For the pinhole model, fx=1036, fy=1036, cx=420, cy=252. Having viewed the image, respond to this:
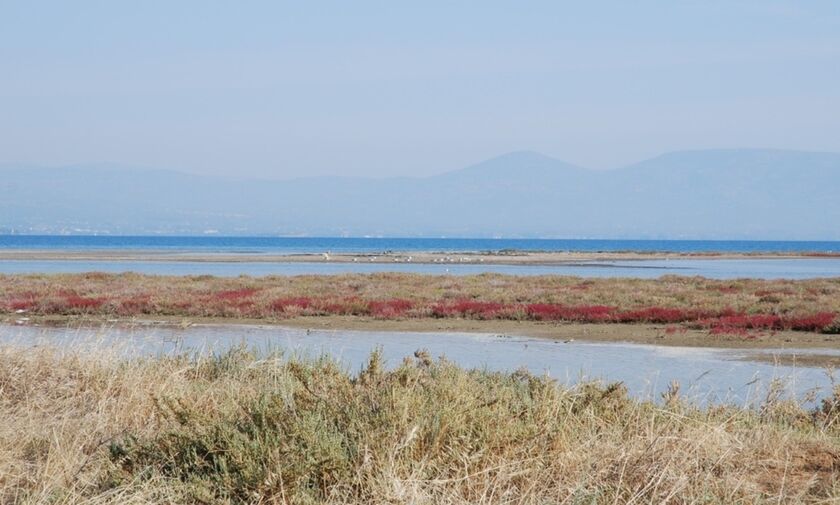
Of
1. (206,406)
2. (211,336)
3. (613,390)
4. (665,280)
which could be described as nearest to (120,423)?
(206,406)

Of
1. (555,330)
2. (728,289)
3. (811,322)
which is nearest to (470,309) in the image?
(555,330)

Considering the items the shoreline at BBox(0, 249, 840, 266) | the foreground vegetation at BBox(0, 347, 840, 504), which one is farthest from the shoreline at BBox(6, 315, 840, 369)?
the shoreline at BBox(0, 249, 840, 266)

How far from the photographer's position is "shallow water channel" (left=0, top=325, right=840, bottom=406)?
49.7ft

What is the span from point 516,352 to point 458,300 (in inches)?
460

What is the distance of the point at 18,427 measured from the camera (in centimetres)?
783

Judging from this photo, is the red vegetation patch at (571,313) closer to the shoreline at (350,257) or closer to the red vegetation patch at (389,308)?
the red vegetation patch at (389,308)

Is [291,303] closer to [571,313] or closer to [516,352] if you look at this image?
[571,313]

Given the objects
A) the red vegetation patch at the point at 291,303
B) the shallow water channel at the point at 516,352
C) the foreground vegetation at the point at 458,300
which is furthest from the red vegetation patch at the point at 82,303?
the red vegetation patch at the point at 291,303

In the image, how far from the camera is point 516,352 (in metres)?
20.2

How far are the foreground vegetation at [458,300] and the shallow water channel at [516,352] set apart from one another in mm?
3855

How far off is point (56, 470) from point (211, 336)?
16.2 metres

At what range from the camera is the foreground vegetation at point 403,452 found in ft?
20.0

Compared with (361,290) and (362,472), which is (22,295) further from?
(362,472)

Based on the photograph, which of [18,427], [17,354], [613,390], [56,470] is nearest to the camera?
[56,470]
